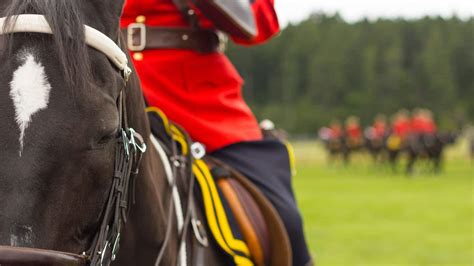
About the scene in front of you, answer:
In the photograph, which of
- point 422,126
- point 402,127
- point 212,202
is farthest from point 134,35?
point 402,127

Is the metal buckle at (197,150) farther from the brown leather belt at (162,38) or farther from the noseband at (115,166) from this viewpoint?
the noseband at (115,166)

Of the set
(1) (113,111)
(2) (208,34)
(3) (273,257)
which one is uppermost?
(2) (208,34)

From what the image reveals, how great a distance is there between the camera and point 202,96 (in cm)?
287

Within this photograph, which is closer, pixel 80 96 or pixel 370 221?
pixel 80 96

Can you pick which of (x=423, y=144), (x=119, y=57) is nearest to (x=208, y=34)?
(x=119, y=57)

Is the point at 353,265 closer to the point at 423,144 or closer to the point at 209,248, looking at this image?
the point at 209,248

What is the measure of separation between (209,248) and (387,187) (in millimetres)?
18312

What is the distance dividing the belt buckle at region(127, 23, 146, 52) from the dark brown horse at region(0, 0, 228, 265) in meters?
1.03

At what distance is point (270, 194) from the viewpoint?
280 centimetres

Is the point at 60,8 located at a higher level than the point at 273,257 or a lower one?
higher

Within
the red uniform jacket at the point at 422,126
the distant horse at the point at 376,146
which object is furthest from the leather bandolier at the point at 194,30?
the distant horse at the point at 376,146

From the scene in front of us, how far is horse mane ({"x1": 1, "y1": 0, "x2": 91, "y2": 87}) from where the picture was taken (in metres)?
1.51

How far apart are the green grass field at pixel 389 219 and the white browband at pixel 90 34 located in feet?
24.1

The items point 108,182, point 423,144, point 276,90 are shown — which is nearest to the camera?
point 108,182
